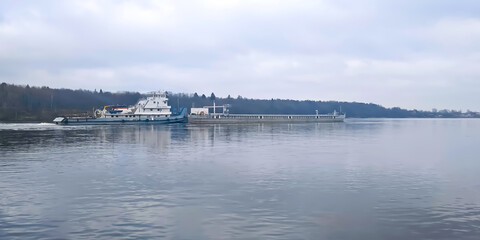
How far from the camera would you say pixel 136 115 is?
387 feet

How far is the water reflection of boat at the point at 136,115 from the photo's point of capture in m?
113

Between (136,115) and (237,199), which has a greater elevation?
(136,115)

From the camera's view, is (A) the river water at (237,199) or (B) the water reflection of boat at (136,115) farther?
(B) the water reflection of boat at (136,115)

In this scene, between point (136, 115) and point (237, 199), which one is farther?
point (136, 115)

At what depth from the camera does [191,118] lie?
134 meters

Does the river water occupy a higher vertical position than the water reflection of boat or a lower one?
lower

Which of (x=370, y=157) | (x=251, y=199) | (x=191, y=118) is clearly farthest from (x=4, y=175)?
(x=191, y=118)

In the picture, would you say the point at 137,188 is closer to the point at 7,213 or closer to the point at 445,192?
the point at 7,213

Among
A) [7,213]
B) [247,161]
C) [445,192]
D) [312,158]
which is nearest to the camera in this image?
[7,213]

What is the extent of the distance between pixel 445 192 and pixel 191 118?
4649 inches

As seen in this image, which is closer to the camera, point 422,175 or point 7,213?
point 7,213

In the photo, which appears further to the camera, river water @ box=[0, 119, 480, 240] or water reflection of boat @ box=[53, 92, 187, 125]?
water reflection of boat @ box=[53, 92, 187, 125]

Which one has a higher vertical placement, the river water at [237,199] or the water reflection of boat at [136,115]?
the water reflection of boat at [136,115]

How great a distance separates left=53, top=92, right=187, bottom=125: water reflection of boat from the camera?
113m
